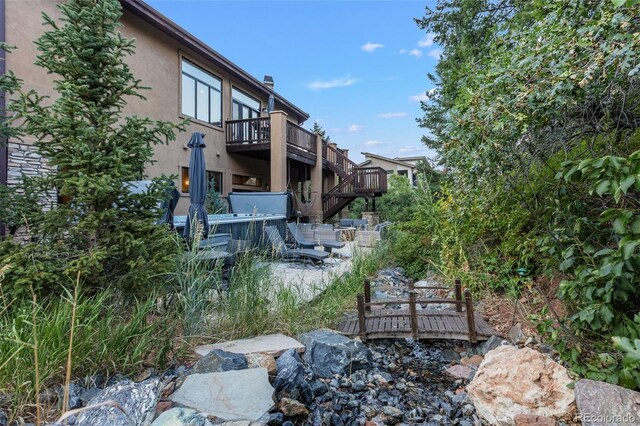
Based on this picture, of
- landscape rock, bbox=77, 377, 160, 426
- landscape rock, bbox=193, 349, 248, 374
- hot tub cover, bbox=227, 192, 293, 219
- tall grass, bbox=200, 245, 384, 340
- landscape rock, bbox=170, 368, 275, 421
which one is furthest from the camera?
hot tub cover, bbox=227, 192, 293, 219

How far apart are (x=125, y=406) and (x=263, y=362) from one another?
1.07 meters

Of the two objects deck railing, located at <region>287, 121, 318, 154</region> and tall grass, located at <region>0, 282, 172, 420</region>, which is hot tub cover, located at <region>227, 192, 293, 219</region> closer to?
deck railing, located at <region>287, 121, 318, 154</region>

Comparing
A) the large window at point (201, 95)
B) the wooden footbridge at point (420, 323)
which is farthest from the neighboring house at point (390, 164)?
the wooden footbridge at point (420, 323)

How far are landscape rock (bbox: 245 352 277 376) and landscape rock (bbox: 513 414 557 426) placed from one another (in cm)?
180

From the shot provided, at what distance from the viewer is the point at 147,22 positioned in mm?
9281

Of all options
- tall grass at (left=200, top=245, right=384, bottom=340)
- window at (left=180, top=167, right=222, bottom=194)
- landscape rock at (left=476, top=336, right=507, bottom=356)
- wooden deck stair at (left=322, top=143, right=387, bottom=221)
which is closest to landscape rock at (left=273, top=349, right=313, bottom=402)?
tall grass at (left=200, top=245, right=384, bottom=340)

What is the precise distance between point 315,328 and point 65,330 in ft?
7.65

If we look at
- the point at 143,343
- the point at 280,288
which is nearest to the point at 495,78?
the point at 280,288

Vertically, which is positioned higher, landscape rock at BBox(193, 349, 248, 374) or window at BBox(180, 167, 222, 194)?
window at BBox(180, 167, 222, 194)

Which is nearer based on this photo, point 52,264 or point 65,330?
point 65,330

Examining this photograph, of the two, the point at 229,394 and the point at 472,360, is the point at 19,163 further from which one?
the point at 472,360

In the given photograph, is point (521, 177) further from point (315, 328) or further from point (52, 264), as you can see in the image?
point (52, 264)

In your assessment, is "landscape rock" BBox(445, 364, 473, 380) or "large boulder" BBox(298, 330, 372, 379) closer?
"large boulder" BBox(298, 330, 372, 379)

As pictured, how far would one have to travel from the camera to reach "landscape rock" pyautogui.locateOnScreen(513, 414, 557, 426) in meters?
2.23
